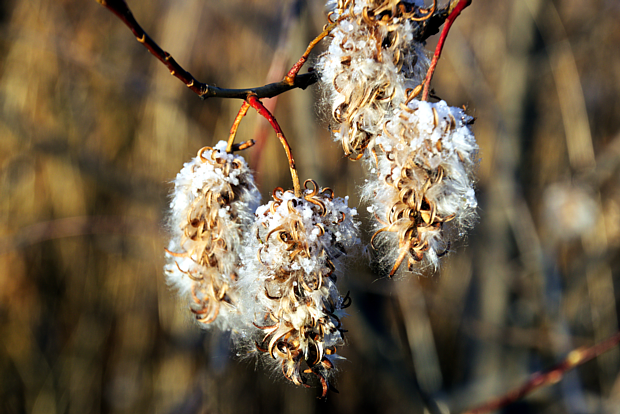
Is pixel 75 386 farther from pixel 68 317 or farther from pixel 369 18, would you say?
pixel 369 18

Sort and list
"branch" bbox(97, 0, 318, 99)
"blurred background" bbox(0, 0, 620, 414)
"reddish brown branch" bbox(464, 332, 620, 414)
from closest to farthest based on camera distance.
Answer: "branch" bbox(97, 0, 318, 99)
"reddish brown branch" bbox(464, 332, 620, 414)
"blurred background" bbox(0, 0, 620, 414)

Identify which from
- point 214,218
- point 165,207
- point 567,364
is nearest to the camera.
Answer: point 214,218

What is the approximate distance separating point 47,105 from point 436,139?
2.34 m

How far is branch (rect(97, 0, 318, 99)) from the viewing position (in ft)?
1.50

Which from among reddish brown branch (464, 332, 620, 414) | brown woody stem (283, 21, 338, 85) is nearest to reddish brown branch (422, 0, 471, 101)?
brown woody stem (283, 21, 338, 85)

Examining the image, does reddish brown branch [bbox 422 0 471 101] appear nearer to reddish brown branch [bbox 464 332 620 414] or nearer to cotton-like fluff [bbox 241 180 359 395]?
cotton-like fluff [bbox 241 180 359 395]

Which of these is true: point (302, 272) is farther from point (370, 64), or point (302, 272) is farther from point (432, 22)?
point (432, 22)

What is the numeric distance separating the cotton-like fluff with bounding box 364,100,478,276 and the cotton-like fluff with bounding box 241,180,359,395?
0.07 m

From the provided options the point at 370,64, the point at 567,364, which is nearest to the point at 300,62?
the point at 370,64

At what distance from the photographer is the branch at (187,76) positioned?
457 millimetres

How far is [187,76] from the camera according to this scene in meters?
0.55

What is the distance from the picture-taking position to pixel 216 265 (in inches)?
26.4

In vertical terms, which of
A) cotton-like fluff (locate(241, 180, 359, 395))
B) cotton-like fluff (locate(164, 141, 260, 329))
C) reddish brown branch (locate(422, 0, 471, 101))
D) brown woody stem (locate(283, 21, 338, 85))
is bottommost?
cotton-like fluff (locate(241, 180, 359, 395))

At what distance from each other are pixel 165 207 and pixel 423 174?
62.8 inches
